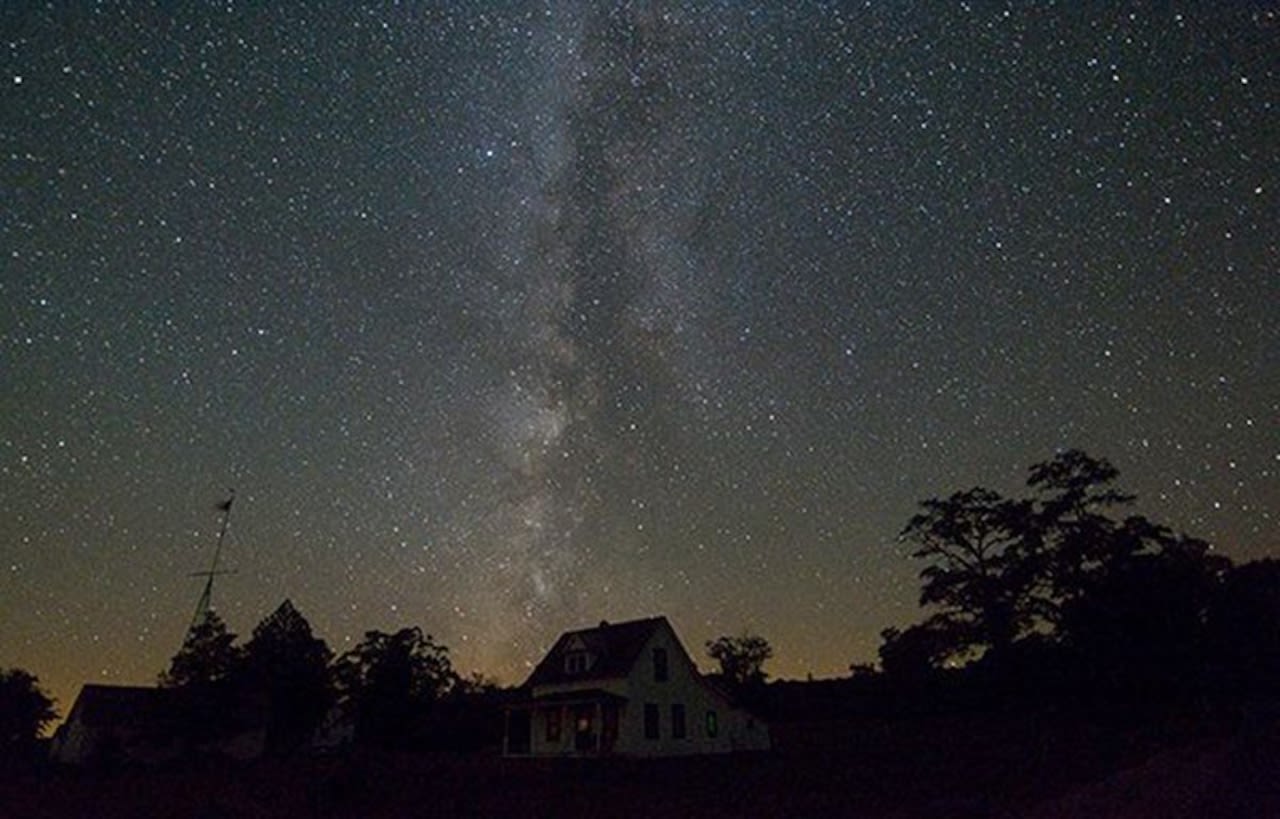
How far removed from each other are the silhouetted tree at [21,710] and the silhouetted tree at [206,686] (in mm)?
32709

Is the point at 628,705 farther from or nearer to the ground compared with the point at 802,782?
farther from the ground

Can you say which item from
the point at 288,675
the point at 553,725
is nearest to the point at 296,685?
the point at 288,675

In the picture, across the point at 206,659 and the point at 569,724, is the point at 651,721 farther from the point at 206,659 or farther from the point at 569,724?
the point at 206,659

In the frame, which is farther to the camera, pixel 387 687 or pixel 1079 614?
pixel 387 687

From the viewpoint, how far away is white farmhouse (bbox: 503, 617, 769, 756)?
40062mm

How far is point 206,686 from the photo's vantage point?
142 ft

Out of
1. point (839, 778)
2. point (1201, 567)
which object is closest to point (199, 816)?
point (839, 778)

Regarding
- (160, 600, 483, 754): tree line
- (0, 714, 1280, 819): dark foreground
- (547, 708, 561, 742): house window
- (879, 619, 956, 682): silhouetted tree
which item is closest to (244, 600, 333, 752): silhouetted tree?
(160, 600, 483, 754): tree line

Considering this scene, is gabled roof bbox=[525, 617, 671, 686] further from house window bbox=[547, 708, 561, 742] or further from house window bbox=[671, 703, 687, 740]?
house window bbox=[671, 703, 687, 740]

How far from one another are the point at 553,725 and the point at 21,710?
55.8 metres

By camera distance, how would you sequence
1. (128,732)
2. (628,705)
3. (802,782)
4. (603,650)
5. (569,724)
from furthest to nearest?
(128,732)
(603,650)
(569,724)
(628,705)
(802,782)

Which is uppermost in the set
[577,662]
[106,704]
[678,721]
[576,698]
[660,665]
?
[106,704]

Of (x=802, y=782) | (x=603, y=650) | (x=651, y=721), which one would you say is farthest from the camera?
(x=603, y=650)

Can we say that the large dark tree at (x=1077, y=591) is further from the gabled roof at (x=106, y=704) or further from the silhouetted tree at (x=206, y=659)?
the gabled roof at (x=106, y=704)
